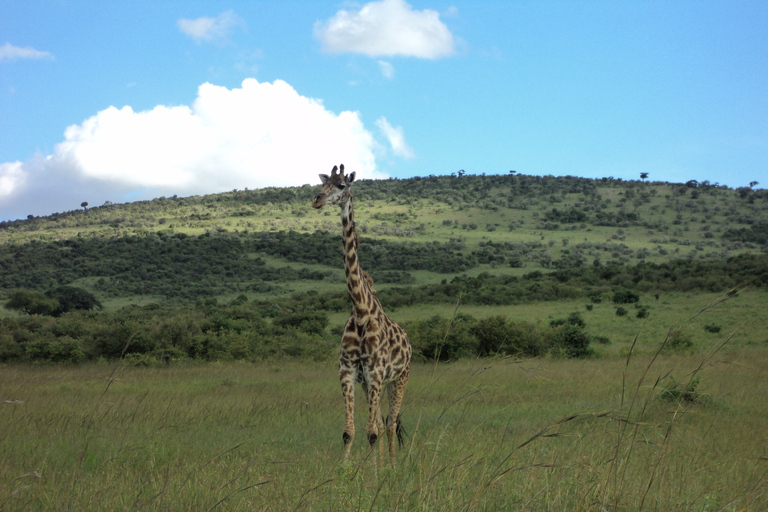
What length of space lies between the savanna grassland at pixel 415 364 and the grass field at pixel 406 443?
53 mm

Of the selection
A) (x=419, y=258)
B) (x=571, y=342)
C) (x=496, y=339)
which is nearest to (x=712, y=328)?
(x=571, y=342)

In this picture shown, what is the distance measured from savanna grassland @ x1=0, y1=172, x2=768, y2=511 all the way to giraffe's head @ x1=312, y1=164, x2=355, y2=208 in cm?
180

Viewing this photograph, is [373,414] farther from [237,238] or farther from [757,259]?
[237,238]

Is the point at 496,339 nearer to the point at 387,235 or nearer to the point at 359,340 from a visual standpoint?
the point at 359,340

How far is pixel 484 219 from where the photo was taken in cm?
8944

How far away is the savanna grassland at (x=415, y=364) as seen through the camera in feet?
13.6

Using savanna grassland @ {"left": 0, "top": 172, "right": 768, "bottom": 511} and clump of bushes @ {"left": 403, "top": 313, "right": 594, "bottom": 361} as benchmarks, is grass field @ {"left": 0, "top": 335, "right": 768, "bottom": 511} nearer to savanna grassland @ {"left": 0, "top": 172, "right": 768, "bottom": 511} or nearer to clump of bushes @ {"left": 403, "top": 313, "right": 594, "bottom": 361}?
savanna grassland @ {"left": 0, "top": 172, "right": 768, "bottom": 511}

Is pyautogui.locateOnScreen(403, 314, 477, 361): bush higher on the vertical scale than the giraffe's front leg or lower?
lower

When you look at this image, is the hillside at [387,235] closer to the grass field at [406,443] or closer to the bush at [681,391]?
the grass field at [406,443]

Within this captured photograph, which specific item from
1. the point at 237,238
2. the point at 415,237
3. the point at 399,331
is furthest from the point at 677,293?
the point at 237,238

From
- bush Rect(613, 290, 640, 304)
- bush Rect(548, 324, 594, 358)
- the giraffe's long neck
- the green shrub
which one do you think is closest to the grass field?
the giraffe's long neck

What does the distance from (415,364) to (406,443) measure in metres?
9.47

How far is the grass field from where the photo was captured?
3773 millimetres

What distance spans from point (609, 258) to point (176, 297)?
41.8 m
